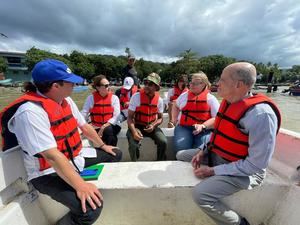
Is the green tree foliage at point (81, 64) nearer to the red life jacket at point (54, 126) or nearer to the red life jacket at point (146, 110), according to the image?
the red life jacket at point (146, 110)

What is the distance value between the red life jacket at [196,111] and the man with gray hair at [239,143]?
3.84ft

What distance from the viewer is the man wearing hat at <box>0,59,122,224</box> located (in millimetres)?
1358

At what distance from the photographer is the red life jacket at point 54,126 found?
144 centimetres

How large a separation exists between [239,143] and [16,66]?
69496mm

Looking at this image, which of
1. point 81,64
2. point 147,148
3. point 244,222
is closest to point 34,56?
point 81,64

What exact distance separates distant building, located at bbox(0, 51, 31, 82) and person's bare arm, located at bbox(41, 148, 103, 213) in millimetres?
64882

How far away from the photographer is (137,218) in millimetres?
1798

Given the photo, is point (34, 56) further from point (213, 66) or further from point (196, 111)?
point (196, 111)

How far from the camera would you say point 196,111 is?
2918 mm

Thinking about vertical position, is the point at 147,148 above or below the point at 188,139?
below

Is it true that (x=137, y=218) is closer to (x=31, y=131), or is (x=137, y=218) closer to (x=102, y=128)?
(x=31, y=131)

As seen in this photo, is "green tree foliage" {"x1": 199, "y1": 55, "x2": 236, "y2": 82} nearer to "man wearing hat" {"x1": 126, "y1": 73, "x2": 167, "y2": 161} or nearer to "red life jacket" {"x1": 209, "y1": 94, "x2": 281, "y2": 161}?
"man wearing hat" {"x1": 126, "y1": 73, "x2": 167, "y2": 161}

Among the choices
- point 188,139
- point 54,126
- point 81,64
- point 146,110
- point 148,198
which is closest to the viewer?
point 54,126

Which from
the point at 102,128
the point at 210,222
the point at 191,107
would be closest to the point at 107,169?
the point at 210,222
